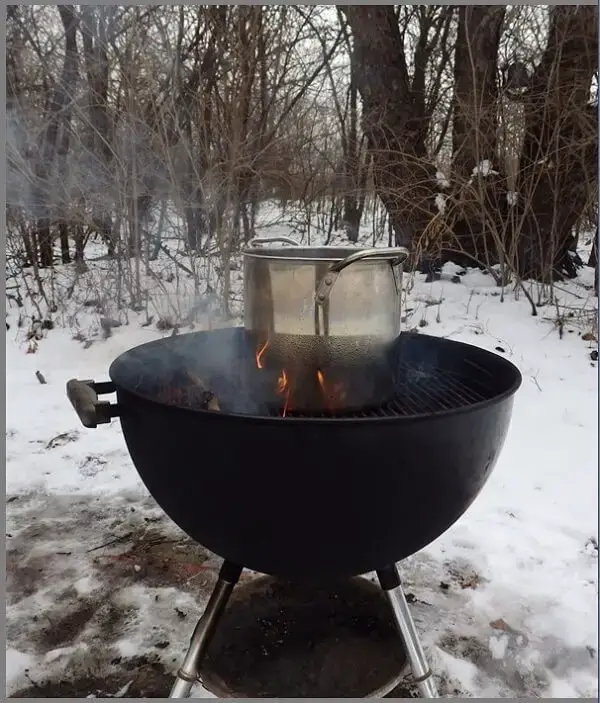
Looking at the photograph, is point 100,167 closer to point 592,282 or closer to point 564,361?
point 564,361

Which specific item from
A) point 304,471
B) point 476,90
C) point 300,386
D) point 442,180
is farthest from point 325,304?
point 476,90

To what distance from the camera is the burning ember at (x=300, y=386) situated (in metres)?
1.10

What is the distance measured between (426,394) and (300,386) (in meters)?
0.39

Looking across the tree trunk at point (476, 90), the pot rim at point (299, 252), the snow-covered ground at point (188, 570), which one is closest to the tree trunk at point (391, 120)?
the tree trunk at point (476, 90)

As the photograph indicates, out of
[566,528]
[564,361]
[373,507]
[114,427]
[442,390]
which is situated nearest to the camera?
[373,507]

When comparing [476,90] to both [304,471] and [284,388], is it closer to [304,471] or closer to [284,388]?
[284,388]

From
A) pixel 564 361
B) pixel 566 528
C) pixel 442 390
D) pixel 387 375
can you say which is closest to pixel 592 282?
pixel 564 361

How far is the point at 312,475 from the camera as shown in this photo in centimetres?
93

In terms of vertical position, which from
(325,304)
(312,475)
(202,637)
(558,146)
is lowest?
(202,637)

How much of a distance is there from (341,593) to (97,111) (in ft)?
10.3

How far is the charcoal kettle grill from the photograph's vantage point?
0.93 m

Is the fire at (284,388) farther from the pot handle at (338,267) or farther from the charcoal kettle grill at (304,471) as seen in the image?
the pot handle at (338,267)

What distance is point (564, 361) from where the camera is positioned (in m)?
3.44

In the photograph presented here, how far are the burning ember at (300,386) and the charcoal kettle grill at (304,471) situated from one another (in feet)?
0.04
